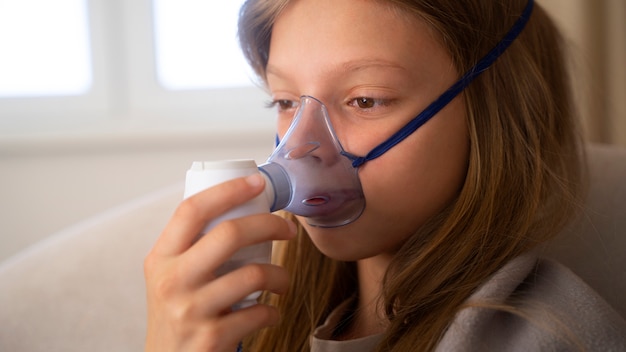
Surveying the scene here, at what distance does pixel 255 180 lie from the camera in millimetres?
769

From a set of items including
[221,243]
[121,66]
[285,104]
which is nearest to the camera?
[221,243]

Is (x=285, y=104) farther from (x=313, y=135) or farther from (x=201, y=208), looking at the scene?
(x=201, y=208)

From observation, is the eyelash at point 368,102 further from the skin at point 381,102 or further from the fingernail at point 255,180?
the fingernail at point 255,180

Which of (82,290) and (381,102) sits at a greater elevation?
(381,102)

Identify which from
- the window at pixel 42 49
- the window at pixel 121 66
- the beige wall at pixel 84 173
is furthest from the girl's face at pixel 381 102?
the window at pixel 42 49

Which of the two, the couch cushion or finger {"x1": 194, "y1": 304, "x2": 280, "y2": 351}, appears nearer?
finger {"x1": 194, "y1": 304, "x2": 280, "y2": 351}

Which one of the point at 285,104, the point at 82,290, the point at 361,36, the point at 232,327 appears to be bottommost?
the point at 82,290

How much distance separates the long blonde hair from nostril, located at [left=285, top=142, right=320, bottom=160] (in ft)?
0.64

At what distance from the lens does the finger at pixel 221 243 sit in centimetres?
73

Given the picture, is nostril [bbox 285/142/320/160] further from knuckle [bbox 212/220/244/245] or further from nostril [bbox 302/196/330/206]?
knuckle [bbox 212/220/244/245]

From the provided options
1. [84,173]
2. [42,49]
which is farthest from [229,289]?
[42,49]

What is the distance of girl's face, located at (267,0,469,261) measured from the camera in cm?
93

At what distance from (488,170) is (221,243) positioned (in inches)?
17.6

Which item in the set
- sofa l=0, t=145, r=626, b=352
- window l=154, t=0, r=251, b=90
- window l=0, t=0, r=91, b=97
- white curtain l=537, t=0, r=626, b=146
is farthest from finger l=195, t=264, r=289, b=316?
window l=0, t=0, r=91, b=97
